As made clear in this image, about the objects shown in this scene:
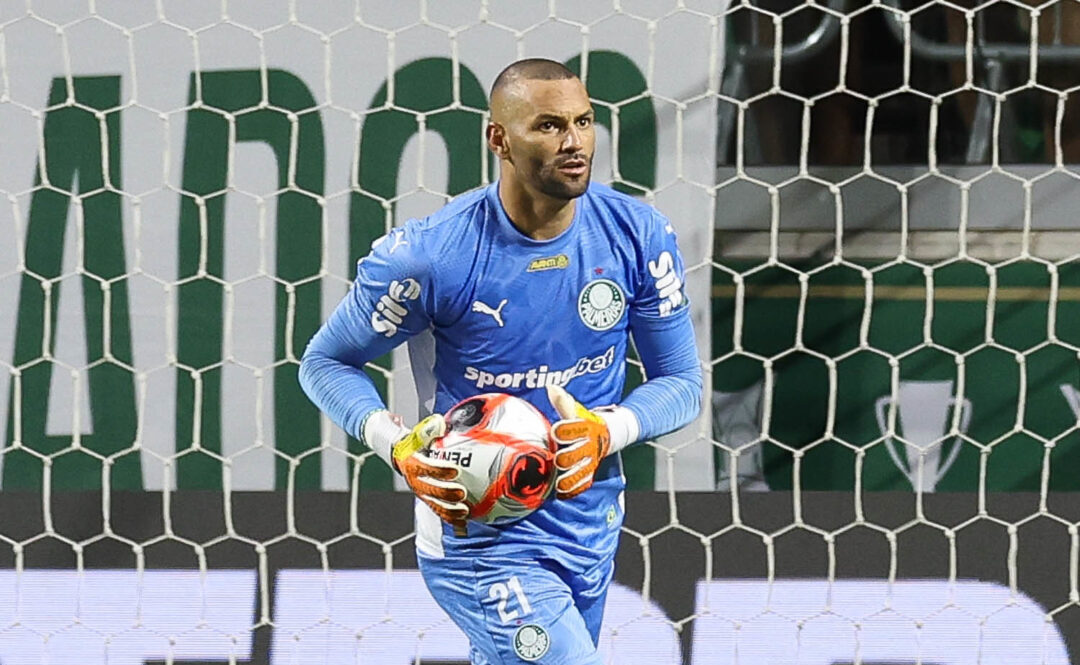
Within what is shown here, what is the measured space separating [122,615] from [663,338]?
4.90 feet

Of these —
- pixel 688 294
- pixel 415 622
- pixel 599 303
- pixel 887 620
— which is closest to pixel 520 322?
pixel 599 303

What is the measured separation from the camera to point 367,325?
242cm

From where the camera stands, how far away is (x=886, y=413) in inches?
127

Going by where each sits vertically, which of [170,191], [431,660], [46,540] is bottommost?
[431,660]

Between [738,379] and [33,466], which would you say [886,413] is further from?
[33,466]

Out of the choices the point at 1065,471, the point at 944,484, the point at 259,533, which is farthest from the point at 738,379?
the point at 259,533

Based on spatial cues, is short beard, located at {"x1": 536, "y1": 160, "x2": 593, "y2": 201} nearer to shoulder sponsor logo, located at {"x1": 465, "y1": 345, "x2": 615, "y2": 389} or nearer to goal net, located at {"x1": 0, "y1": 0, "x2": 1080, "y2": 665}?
shoulder sponsor logo, located at {"x1": 465, "y1": 345, "x2": 615, "y2": 389}

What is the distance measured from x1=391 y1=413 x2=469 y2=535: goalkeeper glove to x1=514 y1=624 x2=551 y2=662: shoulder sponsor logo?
23cm

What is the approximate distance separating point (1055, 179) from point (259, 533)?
1.83 m

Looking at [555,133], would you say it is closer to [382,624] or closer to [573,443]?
[573,443]

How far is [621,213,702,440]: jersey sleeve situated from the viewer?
247cm

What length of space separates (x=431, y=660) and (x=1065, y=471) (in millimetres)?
1419

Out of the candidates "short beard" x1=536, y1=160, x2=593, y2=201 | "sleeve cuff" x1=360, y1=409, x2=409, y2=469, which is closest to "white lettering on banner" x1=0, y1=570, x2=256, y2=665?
"sleeve cuff" x1=360, y1=409, x2=409, y2=469

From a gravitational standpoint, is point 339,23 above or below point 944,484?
above
